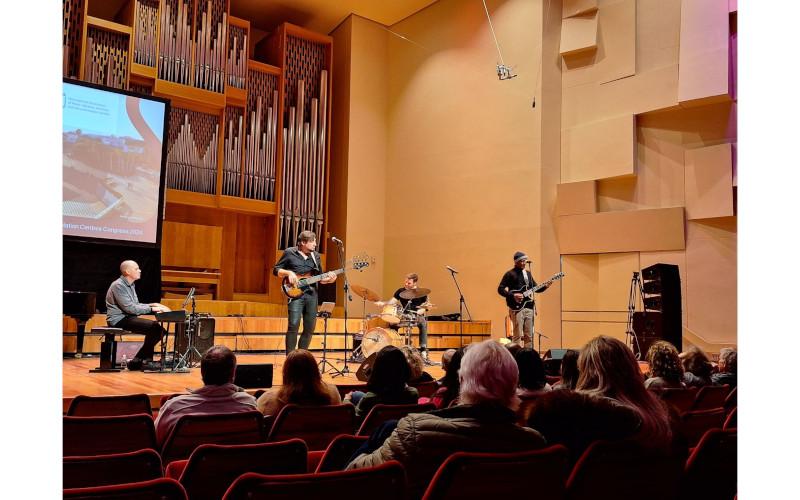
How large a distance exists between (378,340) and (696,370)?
3386 mm

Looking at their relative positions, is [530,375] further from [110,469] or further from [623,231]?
[623,231]

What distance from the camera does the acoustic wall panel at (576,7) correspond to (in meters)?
9.96

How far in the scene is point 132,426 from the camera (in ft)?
8.00

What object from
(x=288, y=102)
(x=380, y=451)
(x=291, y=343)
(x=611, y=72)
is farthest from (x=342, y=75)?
(x=380, y=451)

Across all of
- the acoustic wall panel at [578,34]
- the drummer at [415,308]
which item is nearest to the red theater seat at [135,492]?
the drummer at [415,308]

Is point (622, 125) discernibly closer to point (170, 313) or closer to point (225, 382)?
point (170, 313)

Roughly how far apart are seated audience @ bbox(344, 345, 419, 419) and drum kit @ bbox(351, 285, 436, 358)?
3357 millimetres

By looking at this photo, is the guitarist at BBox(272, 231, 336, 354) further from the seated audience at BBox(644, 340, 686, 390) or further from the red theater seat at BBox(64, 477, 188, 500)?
the red theater seat at BBox(64, 477, 188, 500)

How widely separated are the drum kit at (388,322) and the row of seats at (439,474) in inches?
179

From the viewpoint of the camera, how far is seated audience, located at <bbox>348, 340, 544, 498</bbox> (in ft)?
6.15

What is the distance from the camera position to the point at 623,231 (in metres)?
9.55

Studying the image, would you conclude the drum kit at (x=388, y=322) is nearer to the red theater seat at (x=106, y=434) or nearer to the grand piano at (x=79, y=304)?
the grand piano at (x=79, y=304)
